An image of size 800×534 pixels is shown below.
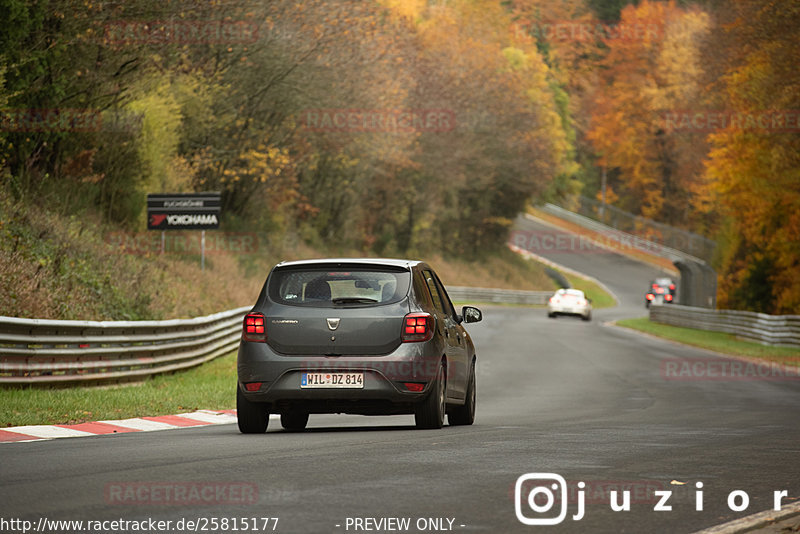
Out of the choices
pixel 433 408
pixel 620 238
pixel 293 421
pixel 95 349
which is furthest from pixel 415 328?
pixel 620 238

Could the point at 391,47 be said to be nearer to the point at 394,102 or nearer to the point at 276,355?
the point at 394,102

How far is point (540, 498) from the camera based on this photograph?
7703mm

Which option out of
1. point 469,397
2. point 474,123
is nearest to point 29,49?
point 469,397

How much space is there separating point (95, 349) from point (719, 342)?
26.7 m

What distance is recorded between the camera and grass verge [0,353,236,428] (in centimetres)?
1379

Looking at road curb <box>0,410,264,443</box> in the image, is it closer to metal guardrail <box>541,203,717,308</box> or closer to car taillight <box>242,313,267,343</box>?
car taillight <box>242,313,267,343</box>

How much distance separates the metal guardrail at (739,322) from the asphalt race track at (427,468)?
2102cm

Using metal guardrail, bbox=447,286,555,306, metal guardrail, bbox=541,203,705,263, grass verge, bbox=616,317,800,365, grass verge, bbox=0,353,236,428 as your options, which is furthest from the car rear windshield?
metal guardrail, bbox=541,203,705,263

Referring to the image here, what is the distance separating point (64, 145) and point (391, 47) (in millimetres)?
21676

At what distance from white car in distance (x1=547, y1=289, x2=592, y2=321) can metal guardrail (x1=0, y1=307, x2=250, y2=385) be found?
32.4m

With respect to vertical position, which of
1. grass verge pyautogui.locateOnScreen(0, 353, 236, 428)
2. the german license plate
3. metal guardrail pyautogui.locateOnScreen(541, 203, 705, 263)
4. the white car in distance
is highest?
the german license plate

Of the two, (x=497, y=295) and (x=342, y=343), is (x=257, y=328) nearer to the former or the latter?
(x=342, y=343)

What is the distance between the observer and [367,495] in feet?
25.1

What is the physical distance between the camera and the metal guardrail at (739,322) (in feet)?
122
